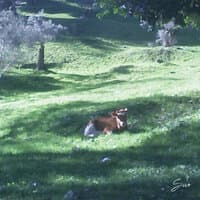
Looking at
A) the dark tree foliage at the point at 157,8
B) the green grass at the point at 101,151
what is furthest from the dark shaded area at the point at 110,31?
the dark tree foliage at the point at 157,8

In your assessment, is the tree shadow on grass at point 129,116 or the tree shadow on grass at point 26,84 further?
the tree shadow on grass at point 26,84

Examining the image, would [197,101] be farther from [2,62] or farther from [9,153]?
[2,62]

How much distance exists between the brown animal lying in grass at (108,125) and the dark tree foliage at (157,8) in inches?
299

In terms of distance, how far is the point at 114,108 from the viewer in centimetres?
3350

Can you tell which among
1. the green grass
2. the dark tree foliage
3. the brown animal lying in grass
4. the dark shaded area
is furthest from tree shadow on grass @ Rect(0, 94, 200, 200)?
the dark shaded area

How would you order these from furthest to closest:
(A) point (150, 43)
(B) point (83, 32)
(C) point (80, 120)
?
1. (B) point (83, 32)
2. (A) point (150, 43)
3. (C) point (80, 120)

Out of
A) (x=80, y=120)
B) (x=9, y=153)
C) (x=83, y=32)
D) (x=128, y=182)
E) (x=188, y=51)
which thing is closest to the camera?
(x=128, y=182)

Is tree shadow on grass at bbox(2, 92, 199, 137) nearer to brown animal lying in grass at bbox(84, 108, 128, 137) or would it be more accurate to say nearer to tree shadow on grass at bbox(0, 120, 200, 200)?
brown animal lying in grass at bbox(84, 108, 128, 137)

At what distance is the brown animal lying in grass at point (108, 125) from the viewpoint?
27234 mm

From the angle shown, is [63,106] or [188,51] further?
[188,51]

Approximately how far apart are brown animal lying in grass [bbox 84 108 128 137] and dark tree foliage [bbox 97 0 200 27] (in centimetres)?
759

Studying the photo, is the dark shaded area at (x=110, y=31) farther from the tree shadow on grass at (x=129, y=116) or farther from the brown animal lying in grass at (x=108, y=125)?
the brown animal lying in grass at (x=108, y=125)

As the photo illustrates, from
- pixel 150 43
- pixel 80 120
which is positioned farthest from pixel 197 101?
pixel 150 43

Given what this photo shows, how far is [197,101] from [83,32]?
94.7 meters
